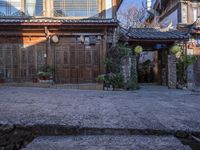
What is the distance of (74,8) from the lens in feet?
54.8

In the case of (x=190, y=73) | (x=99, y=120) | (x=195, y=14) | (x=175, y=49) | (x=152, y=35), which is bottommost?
(x=99, y=120)

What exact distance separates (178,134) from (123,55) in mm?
10042

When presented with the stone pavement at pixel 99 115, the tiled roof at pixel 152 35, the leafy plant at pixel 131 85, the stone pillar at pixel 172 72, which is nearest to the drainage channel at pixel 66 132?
the stone pavement at pixel 99 115

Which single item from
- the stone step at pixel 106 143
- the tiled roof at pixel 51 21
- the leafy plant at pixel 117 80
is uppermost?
the tiled roof at pixel 51 21

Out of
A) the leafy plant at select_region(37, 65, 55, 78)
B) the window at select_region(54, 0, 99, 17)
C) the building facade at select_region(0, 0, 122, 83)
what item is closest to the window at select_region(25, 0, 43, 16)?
the building facade at select_region(0, 0, 122, 83)

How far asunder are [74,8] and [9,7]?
10.7ft

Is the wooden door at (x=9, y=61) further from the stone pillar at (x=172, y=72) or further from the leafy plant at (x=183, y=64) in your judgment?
the leafy plant at (x=183, y=64)

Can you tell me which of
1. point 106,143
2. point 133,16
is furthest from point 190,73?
point 106,143

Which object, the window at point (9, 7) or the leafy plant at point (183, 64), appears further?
the leafy plant at point (183, 64)

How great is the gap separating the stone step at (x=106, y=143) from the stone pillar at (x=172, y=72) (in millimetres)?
12457

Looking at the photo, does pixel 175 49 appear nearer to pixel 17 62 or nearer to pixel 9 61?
pixel 17 62

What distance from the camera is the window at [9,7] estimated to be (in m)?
16.6

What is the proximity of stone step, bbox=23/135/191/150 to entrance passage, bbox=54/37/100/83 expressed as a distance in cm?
1034

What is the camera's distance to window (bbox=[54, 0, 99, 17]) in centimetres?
1669
